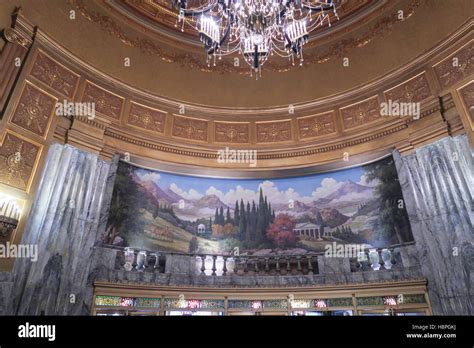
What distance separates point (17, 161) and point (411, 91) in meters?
10.2

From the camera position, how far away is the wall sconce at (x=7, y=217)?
5863 millimetres

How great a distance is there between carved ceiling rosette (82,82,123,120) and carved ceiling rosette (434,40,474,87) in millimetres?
9086

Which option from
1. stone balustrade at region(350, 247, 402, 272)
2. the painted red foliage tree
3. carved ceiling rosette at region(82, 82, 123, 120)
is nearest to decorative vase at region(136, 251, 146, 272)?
the painted red foliage tree

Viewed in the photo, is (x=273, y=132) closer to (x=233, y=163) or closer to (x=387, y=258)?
(x=233, y=163)

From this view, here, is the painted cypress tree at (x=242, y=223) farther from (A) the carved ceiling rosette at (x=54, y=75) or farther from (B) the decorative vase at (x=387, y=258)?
(A) the carved ceiling rosette at (x=54, y=75)

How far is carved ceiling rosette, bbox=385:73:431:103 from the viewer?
8266mm

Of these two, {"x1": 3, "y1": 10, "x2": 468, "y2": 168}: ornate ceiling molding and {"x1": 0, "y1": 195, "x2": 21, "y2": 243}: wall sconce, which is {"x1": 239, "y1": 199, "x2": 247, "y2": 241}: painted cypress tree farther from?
{"x1": 0, "y1": 195, "x2": 21, "y2": 243}: wall sconce

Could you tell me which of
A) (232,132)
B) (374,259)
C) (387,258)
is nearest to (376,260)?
(374,259)

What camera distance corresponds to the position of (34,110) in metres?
6.99

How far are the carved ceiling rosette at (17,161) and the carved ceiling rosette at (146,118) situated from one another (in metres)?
3.15

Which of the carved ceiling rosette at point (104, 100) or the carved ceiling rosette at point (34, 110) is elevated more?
the carved ceiling rosette at point (104, 100)

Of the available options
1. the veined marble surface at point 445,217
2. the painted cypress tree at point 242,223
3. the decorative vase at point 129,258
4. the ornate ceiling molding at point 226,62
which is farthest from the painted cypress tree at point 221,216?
the veined marble surface at point 445,217
